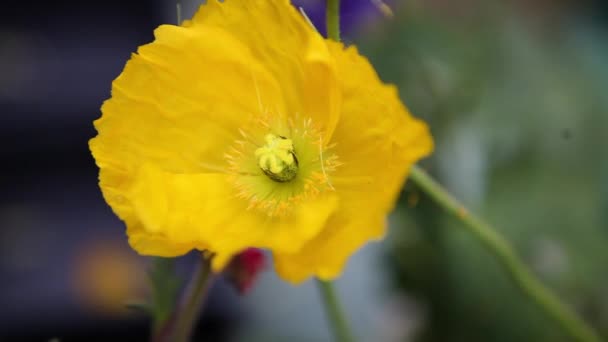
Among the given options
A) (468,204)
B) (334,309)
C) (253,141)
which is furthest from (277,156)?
(468,204)

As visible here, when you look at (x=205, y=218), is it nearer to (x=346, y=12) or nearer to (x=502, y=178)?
(x=346, y=12)

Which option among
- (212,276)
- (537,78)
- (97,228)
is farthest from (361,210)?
(97,228)

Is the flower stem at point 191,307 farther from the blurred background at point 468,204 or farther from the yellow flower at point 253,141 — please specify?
the blurred background at point 468,204

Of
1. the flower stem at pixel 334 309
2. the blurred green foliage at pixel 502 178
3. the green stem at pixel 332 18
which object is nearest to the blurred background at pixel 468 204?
the blurred green foliage at pixel 502 178

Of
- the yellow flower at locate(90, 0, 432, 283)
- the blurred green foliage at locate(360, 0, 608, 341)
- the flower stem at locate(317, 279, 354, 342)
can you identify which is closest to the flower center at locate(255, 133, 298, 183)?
the yellow flower at locate(90, 0, 432, 283)

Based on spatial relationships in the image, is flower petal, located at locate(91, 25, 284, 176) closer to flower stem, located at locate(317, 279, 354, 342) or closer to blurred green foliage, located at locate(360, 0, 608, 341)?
flower stem, located at locate(317, 279, 354, 342)

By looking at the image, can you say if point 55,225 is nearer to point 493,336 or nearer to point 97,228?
point 97,228
